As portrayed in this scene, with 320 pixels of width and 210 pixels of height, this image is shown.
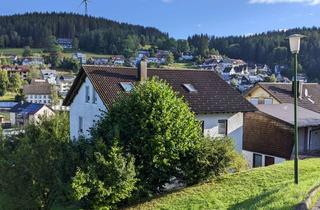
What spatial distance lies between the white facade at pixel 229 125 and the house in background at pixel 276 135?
94.3 inches

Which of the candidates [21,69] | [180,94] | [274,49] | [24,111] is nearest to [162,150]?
[180,94]

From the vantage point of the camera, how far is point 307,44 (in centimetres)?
12381

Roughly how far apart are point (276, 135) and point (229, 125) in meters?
3.89

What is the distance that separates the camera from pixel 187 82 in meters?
29.8

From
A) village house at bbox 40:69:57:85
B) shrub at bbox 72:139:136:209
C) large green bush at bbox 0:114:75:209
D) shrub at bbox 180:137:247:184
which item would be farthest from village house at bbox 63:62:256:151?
village house at bbox 40:69:57:85

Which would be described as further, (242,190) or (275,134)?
(275,134)

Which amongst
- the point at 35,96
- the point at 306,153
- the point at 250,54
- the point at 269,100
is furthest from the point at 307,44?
the point at 306,153

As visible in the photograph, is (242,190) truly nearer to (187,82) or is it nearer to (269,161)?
(187,82)

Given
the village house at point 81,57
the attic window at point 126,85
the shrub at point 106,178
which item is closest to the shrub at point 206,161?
the shrub at point 106,178

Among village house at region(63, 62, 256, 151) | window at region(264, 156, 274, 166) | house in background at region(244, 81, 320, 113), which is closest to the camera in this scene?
village house at region(63, 62, 256, 151)

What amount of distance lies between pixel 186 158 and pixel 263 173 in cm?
324

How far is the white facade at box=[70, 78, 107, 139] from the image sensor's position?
92.0ft

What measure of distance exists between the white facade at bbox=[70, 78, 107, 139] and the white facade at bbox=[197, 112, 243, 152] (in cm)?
691

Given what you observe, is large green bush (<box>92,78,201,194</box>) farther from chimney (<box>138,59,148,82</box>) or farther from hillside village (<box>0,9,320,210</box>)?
chimney (<box>138,59,148,82</box>)
